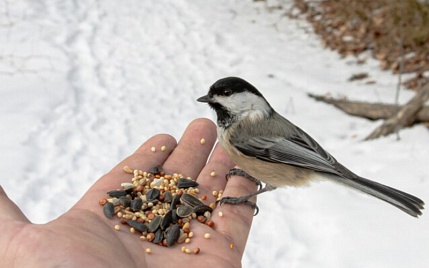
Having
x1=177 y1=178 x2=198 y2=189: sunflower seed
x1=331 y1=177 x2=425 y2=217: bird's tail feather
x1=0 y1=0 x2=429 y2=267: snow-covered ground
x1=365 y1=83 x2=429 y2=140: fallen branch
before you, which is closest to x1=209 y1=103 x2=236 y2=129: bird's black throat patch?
x1=177 y1=178 x2=198 y2=189: sunflower seed

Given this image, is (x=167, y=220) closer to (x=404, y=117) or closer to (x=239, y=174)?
(x=239, y=174)

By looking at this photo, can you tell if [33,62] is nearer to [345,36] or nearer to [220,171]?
[220,171]

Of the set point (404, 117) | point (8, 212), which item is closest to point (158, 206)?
point (8, 212)

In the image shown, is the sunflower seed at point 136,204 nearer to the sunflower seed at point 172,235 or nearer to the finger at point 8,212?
the sunflower seed at point 172,235

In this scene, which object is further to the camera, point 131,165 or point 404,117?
point 404,117

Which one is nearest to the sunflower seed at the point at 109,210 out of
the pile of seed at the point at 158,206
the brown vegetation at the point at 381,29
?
the pile of seed at the point at 158,206

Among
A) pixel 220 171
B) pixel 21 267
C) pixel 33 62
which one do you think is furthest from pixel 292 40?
pixel 21 267

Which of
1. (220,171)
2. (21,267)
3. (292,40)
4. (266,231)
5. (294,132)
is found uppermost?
(292,40)
